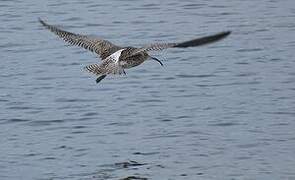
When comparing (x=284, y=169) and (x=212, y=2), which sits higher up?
(x=212, y=2)

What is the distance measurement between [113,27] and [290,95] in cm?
432

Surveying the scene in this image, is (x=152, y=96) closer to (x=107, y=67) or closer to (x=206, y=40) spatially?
(x=107, y=67)

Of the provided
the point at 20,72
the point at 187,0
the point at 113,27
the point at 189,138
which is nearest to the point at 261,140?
the point at 189,138

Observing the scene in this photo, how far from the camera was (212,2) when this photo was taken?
19141mm

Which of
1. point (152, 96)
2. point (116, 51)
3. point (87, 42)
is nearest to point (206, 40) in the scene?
point (116, 51)

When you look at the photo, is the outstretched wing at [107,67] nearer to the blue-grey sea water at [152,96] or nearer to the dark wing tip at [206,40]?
the dark wing tip at [206,40]

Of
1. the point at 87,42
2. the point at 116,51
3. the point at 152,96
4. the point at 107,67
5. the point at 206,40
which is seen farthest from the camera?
the point at 152,96

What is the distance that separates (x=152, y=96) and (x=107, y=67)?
3.21 meters

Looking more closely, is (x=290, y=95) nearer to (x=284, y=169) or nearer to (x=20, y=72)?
(x=284, y=169)

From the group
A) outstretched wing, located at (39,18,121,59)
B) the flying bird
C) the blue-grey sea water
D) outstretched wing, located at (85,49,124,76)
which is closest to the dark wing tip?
the flying bird

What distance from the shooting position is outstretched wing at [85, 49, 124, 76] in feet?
37.7

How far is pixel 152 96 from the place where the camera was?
48.5ft

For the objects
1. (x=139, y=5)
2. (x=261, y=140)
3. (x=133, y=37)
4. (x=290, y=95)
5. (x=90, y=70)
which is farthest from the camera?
(x=139, y=5)

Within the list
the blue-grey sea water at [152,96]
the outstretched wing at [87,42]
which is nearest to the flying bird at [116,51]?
the outstretched wing at [87,42]
